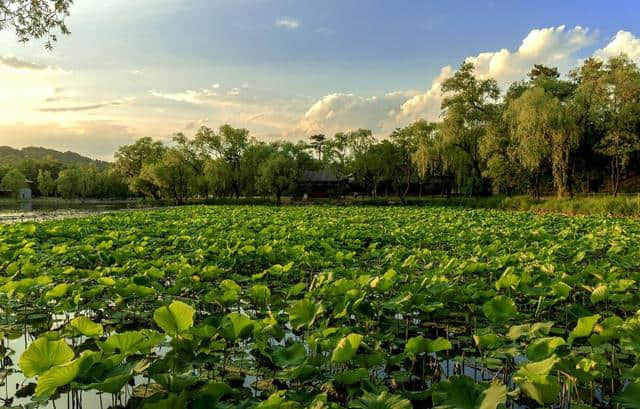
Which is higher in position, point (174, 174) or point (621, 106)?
point (621, 106)

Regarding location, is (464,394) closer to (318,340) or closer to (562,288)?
(318,340)

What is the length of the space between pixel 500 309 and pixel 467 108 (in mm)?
28170

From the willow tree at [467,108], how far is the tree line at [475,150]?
0.07 meters

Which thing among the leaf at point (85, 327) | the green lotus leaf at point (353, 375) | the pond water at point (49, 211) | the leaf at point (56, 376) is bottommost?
the pond water at point (49, 211)

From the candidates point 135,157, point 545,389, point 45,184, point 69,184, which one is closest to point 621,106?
point 545,389

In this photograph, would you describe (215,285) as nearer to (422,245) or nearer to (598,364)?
(598,364)

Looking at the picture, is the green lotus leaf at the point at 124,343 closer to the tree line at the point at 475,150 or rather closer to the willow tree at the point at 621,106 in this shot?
the tree line at the point at 475,150

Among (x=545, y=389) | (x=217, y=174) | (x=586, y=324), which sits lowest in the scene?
(x=545, y=389)

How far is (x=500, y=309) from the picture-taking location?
2895 millimetres

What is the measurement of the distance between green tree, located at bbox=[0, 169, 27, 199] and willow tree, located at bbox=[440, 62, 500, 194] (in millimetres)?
62440

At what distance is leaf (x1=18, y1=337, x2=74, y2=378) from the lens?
1.87 m

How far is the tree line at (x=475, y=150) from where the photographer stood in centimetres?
2328

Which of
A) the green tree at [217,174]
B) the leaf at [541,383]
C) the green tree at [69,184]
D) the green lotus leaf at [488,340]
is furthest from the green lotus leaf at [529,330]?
the green tree at [69,184]

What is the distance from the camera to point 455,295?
12.5 feet
